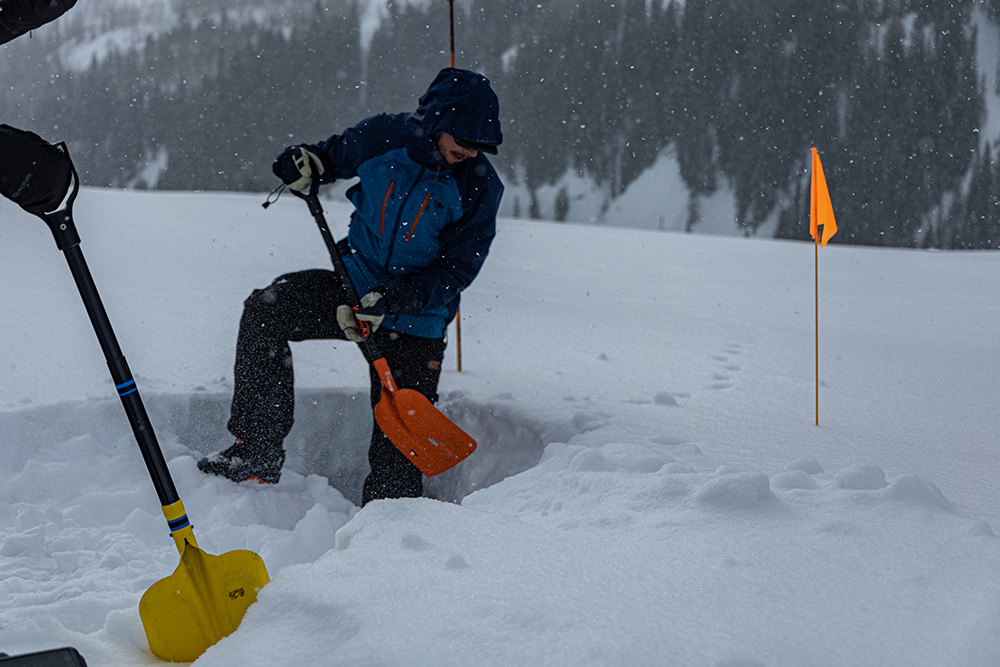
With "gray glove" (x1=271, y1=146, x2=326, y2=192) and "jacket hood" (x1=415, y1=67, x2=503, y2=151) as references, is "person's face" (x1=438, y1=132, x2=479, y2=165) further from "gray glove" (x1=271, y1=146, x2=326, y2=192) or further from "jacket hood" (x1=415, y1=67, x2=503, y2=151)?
"gray glove" (x1=271, y1=146, x2=326, y2=192)

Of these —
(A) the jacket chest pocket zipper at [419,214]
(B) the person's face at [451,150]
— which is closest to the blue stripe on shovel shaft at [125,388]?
(A) the jacket chest pocket zipper at [419,214]

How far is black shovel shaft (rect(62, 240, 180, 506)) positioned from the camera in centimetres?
144

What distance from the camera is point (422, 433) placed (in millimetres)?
2467

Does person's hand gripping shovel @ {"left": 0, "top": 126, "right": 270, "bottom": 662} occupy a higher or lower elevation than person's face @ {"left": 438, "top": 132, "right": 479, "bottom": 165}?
lower

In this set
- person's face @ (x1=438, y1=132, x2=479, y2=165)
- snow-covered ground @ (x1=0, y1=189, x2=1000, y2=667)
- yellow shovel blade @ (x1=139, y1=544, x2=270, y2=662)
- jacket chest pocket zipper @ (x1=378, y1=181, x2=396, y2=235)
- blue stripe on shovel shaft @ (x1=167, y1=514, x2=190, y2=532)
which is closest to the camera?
snow-covered ground @ (x1=0, y1=189, x2=1000, y2=667)

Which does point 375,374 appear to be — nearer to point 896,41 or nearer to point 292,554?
point 292,554

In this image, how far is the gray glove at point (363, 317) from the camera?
2.46 m

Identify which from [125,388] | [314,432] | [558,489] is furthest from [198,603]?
[314,432]

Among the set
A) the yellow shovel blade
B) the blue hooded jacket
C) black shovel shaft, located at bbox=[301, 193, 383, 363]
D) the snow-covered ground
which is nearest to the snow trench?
the snow-covered ground

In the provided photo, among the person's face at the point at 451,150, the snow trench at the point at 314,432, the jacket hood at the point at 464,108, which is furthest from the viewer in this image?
the snow trench at the point at 314,432

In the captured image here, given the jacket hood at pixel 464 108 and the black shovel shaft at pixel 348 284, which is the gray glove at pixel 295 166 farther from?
the jacket hood at pixel 464 108

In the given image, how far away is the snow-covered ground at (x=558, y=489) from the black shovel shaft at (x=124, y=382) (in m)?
0.27

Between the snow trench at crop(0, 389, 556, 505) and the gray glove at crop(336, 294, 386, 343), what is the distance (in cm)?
70

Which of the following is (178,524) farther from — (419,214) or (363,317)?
(419,214)
